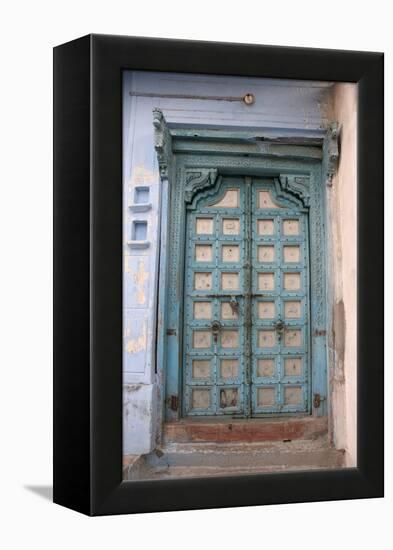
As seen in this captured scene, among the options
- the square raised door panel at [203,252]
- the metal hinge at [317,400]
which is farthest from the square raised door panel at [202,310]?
the metal hinge at [317,400]

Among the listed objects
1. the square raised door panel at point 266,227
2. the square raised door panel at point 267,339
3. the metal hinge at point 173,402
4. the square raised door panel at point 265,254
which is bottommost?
the metal hinge at point 173,402

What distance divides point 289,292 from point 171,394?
2.66 feet

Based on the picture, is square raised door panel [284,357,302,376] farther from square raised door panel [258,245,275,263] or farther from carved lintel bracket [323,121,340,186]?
carved lintel bracket [323,121,340,186]

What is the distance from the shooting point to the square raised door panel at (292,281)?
3586 mm

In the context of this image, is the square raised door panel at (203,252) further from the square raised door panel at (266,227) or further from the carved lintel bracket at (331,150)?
the carved lintel bracket at (331,150)

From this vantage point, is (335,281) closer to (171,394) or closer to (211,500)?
(171,394)

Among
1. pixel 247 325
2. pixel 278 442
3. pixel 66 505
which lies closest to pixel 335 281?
pixel 247 325

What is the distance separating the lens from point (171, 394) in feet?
11.5

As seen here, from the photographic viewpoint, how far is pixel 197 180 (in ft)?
11.7

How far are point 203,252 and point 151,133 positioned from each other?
2.24ft

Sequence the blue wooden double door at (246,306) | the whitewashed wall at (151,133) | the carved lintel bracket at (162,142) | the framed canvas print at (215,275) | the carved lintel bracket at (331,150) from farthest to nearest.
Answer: the blue wooden double door at (246,306), the carved lintel bracket at (331,150), the carved lintel bracket at (162,142), the whitewashed wall at (151,133), the framed canvas print at (215,275)

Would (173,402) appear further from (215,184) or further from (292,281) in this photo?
(215,184)

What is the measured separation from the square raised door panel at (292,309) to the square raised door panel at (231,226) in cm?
46

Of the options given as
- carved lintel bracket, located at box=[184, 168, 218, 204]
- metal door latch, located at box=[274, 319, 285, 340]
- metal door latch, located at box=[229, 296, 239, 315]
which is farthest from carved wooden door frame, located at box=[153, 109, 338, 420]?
metal door latch, located at box=[229, 296, 239, 315]
